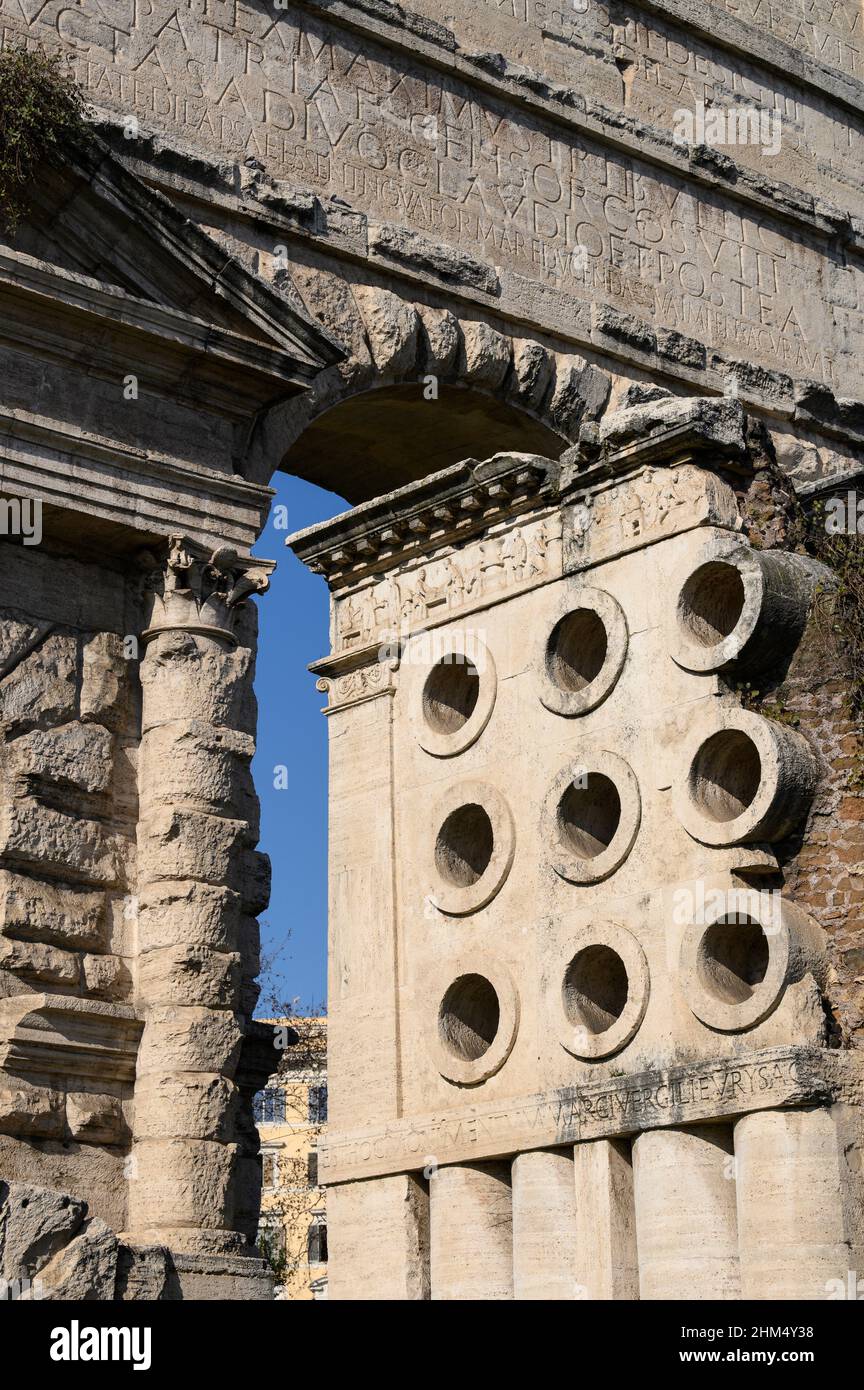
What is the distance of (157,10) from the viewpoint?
1495cm

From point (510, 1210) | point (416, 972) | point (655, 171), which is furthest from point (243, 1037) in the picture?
point (655, 171)

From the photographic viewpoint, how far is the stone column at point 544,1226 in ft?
37.6

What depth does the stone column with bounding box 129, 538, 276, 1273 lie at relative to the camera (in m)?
12.3

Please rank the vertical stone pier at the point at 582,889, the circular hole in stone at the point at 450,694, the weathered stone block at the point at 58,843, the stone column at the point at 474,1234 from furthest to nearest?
the circular hole in stone at the point at 450,694, the weathered stone block at the point at 58,843, the stone column at the point at 474,1234, the vertical stone pier at the point at 582,889

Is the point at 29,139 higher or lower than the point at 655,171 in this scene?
lower

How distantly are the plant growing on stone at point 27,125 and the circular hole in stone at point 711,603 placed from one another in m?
4.46

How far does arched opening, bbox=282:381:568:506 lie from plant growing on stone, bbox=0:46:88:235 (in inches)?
124

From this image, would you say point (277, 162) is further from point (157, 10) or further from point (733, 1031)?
point (733, 1031)

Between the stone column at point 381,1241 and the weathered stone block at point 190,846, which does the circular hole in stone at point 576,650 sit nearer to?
the weathered stone block at point 190,846

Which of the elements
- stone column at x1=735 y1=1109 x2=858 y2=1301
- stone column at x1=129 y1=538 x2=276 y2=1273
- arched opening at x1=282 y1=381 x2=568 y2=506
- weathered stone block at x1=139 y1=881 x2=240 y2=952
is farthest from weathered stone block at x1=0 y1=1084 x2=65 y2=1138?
arched opening at x1=282 y1=381 x2=568 y2=506

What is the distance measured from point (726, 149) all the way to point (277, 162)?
514 centimetres

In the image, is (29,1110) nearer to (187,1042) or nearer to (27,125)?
(187,1042)

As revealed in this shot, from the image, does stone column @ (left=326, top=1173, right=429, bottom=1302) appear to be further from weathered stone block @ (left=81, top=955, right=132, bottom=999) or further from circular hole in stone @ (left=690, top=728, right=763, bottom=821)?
circular hole in stone @ (left=690, top=728, right=763, bottom=821)

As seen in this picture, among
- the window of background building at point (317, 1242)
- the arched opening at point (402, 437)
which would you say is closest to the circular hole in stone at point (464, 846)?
the arched opening at point (402, 437)
